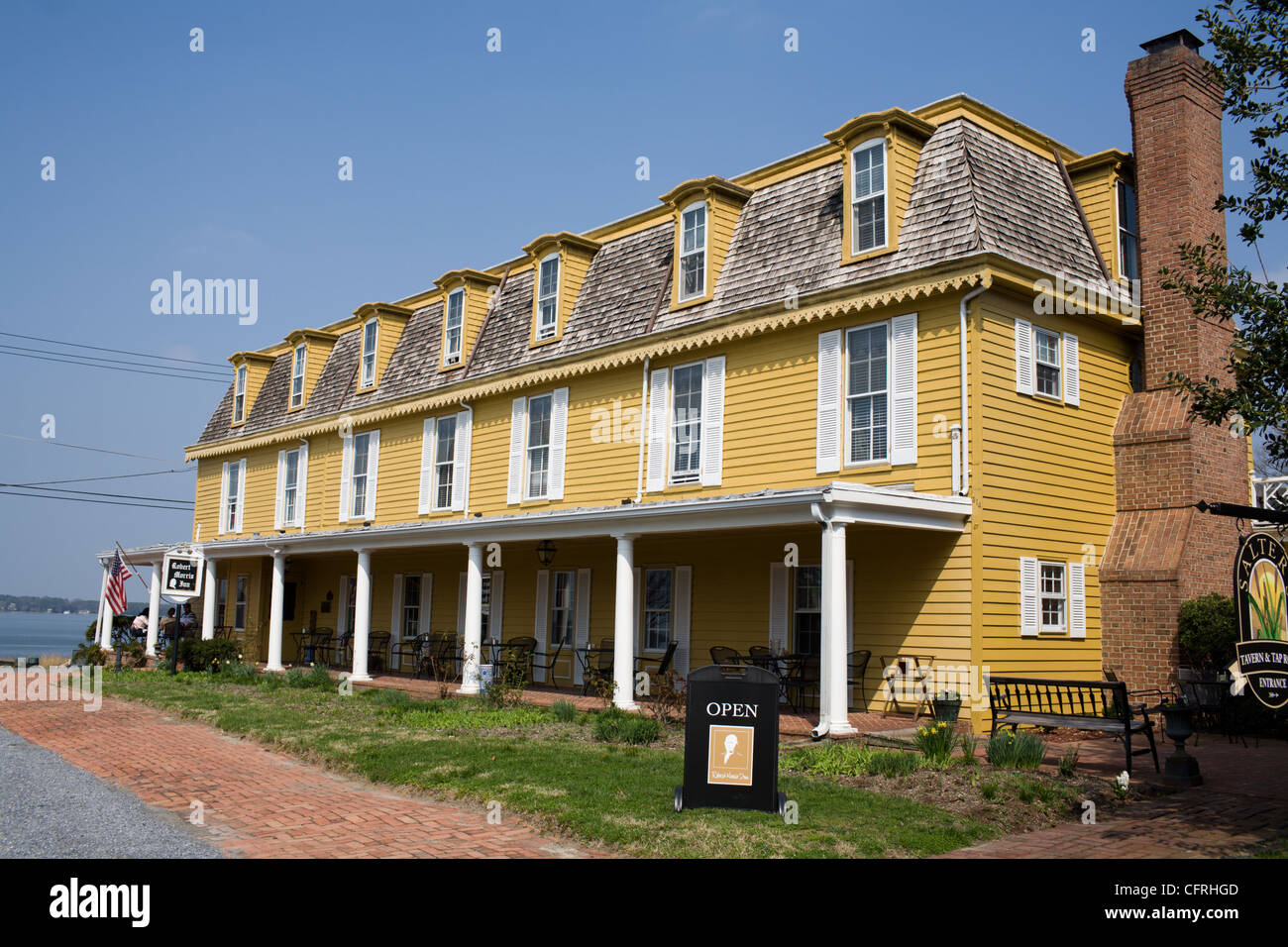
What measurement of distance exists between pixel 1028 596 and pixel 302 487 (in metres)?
19.7

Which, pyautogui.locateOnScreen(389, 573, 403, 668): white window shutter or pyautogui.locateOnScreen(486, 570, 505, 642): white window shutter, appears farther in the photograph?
pyautogui.locateOnScreen(389, 573, 403, 668): white window shutter

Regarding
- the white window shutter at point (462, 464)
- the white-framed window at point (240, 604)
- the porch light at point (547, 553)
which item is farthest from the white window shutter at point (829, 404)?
the white-framed window at point (240, 604)

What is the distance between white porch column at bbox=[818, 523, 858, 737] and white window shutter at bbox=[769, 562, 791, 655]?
329 cm

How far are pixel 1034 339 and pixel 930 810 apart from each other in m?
8.40

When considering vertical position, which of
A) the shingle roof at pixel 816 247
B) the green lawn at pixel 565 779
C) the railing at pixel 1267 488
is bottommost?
the green lawn at pixel 565 779

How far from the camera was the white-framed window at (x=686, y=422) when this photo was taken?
56.9ft

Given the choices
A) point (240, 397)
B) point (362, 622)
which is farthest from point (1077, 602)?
point (240, 397)

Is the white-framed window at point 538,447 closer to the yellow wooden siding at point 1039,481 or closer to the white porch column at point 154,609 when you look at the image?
the yellow wooden siding at point 1039,481

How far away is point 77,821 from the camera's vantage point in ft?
26.5

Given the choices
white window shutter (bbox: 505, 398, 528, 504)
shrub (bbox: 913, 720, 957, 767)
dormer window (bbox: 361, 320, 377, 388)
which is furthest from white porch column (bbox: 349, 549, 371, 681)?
shrub (bbox: 913, 720, 957, 767)

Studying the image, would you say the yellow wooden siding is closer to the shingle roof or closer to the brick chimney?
the brick chimney

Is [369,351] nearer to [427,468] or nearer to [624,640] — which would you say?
[427,468]

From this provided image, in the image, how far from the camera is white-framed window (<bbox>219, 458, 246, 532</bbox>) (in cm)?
3056

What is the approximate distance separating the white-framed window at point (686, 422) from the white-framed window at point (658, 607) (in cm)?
187
